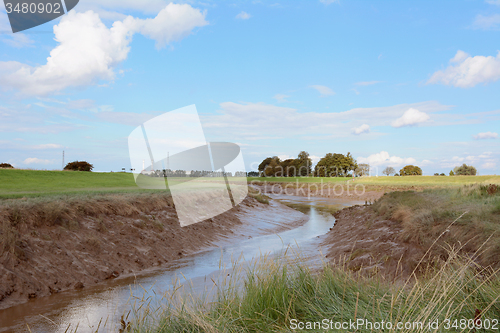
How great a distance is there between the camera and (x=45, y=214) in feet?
32.2

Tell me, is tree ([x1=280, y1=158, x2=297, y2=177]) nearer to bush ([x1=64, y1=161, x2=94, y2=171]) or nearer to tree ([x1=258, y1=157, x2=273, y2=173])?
tree ([x1=258, y1=157, x2=273, y2=173])

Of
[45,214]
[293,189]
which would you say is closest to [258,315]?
[45,214]

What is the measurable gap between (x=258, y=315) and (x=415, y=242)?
5955mm

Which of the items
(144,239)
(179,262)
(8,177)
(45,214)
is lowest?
(179,262)

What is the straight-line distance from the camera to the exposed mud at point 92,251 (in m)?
7.73

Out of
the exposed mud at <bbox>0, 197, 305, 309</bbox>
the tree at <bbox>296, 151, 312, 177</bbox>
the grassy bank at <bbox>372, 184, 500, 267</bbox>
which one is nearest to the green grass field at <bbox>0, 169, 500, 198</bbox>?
the exposed mud at <bbox>0, 197, 305, 309</bbox>

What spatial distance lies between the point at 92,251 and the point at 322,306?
26.2 ft

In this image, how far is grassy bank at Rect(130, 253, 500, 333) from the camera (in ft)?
12.5

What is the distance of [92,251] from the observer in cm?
980

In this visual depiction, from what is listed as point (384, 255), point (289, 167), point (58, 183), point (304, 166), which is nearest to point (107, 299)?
point (384, 255)

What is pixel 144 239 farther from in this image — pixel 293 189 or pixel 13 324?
pixel 293 189

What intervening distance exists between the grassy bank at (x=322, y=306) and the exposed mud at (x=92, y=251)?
503 cm

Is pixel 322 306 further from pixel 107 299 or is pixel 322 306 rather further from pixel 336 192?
pixel 336 192

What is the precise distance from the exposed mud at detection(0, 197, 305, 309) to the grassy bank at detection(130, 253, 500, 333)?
198 inches
